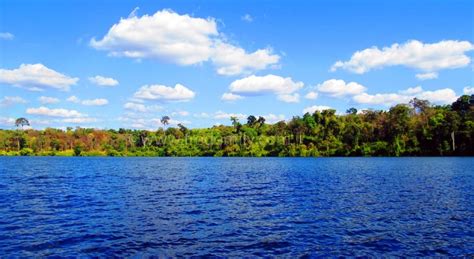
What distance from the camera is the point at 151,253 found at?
64.8ft

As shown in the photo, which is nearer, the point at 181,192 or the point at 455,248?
the point at 455,248

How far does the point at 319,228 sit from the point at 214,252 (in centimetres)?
820

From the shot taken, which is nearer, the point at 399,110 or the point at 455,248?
the point at 455,248

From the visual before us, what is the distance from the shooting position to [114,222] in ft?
90.4

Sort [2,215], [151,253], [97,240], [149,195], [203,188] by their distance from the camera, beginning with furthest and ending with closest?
[203,188], [149,195], [2,215], [97,240], [151,253]

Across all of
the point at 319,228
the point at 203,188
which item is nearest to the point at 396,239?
the point at 319,228

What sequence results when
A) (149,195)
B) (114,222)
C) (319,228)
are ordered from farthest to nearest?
(149,195), (114,222), (319,228)

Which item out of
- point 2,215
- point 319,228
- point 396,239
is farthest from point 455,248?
point 2,215

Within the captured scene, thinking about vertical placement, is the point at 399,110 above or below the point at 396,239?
above

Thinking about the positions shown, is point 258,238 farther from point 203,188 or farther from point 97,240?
point 203,188

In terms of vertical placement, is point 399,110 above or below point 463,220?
above

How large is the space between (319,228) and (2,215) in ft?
72.9

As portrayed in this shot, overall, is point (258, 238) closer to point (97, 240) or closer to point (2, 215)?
point (97, 240)

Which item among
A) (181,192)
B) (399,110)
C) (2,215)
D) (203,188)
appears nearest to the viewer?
(2,215)
